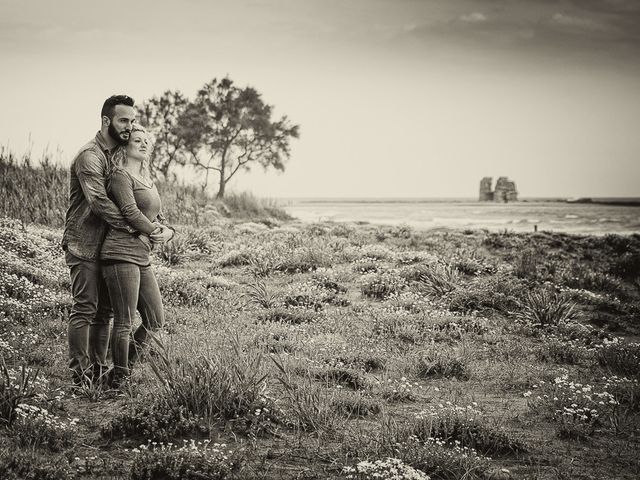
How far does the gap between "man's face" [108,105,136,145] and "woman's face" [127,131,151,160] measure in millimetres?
64

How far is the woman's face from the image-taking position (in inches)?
211


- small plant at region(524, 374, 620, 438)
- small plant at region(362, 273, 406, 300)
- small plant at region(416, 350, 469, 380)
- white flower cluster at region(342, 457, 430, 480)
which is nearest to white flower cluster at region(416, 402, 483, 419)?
small plant at region(524, 374, 620, 438)

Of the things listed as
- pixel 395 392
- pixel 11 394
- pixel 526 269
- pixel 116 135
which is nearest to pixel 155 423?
pixel 11 394

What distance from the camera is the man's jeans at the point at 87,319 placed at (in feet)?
17.4

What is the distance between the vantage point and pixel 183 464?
13.1 feet

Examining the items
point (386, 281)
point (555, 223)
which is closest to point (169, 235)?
point (386, 281)

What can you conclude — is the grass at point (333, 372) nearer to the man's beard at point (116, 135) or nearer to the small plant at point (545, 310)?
the small plant at point (545, 310)

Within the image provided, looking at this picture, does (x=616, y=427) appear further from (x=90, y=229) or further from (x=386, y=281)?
(x=386, y=281)

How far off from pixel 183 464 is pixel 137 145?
9.35 feet

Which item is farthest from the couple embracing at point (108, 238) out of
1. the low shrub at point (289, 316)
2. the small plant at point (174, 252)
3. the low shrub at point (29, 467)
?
the small plant at point (174, 252)

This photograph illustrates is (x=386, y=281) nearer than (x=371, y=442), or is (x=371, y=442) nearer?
(x=371, y=442)

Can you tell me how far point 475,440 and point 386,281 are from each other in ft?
21.8

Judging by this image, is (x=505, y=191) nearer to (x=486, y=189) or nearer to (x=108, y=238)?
(x=486, y=189)

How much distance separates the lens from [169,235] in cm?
554
